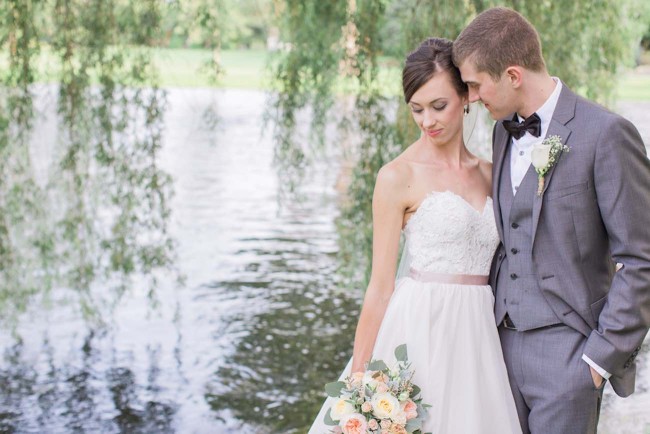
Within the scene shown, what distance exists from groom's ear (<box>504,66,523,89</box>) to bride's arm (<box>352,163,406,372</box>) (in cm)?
40

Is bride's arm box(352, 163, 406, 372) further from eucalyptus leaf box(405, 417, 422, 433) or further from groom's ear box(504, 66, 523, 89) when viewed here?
groom's ear box(504, 66, 523, 89)

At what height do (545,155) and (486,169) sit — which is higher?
(545,155)

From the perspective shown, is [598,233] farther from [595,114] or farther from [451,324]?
[451,324]

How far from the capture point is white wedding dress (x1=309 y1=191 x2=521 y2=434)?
2553 mm

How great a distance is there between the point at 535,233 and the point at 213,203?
383 inches

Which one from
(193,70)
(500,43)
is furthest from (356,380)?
(193,70)

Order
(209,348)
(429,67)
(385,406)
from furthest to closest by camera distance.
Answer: (209,348) < (429,67) < (385,406)

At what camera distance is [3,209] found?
17.1 ft

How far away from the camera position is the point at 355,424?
2.40m

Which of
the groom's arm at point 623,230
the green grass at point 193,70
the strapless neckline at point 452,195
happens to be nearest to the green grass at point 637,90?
the green grass at point 193,70

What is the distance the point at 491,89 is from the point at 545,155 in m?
0.23

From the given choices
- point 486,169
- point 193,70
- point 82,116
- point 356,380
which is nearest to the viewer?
point 356,380

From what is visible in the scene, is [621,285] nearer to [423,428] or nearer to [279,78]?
[423,428]

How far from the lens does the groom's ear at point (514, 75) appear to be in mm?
2412
